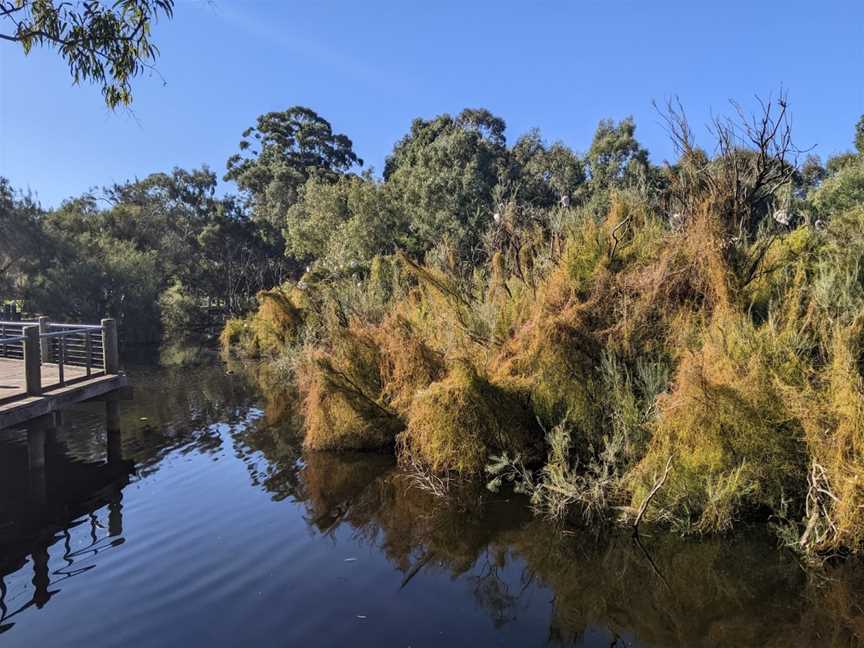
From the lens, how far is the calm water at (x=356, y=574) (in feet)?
17.3

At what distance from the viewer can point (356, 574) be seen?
20.7ft

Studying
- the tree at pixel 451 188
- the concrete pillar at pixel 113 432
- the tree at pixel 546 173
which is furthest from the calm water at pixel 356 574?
the tree at pixel 546 173

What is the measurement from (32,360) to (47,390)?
0.74 m

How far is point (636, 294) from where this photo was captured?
863 centimetres

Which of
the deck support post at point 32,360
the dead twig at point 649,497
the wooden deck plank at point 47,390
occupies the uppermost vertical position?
the deck support post at point 32,360

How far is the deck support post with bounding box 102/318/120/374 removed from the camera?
1123 cm

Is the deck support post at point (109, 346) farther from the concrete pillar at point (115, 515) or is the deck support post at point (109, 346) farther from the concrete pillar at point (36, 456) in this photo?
the concrete pillar at point (115, 515)

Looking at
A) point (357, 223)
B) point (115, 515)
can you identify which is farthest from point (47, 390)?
point (357, 223)

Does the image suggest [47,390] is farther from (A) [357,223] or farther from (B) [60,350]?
(A) [357,223]

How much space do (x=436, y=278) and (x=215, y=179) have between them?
140 ft

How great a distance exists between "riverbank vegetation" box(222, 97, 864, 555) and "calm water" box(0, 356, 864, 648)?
568 mm

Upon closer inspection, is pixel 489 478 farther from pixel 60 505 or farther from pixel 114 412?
pixel 114 412

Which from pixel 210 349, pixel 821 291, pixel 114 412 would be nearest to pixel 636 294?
pixel 821 291

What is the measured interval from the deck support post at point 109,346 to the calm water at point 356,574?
90.6 inches
